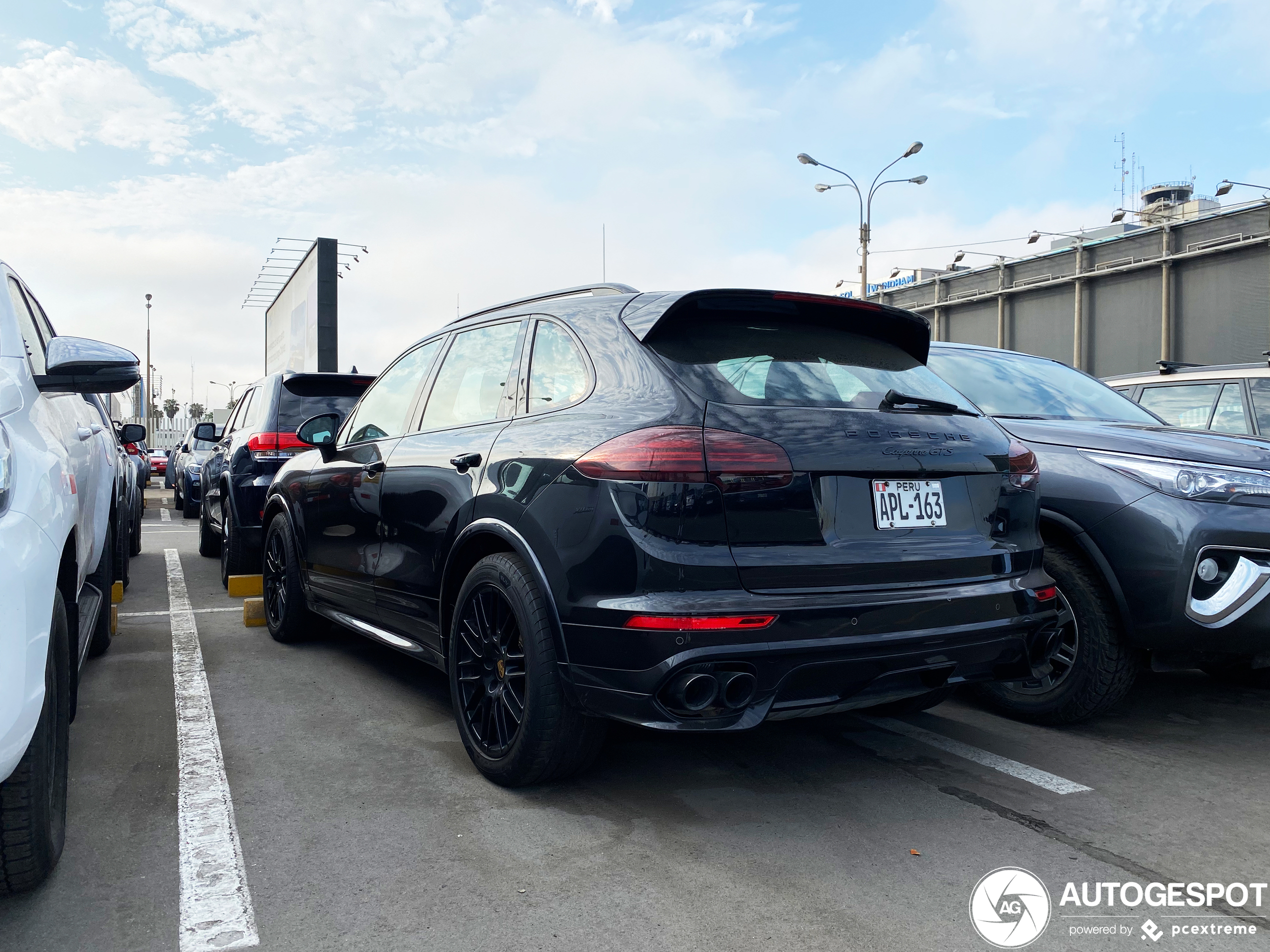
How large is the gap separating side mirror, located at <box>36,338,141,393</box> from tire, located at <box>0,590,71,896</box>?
74 centimetres

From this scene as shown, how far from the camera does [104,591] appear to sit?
475 cm

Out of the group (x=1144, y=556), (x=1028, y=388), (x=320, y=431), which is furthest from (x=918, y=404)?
(x=320, y=431)

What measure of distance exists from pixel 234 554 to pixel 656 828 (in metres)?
5.46

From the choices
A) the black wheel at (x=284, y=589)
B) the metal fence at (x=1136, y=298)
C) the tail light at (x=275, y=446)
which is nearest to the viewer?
the black wheel at (x=284, y=589)

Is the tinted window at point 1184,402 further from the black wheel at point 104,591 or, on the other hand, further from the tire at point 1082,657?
the black wheel at point 104,591

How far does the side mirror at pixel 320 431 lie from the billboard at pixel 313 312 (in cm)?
1955

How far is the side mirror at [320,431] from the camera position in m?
5.05

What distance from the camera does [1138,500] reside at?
3.88 metres

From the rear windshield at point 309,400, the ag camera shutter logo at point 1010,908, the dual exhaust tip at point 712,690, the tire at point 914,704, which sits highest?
the rear windshield at point 309,400

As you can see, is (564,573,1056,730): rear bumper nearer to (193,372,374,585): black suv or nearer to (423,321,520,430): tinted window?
(423,321,520,430): tinted window

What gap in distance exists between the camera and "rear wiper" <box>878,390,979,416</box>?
10.3 feet

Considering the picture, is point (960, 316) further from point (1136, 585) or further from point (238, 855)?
point (238, 855)

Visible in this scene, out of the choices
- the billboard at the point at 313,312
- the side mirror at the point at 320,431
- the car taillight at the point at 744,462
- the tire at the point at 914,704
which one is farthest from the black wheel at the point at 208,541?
the billboard at the point at 313,312

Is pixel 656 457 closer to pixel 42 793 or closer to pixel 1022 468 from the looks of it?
pixel 1022 468
